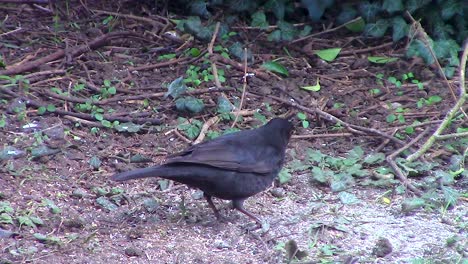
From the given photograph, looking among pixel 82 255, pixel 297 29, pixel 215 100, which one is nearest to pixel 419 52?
pixel 297 29

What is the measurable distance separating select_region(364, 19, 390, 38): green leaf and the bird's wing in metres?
2.59

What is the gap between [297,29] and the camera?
343 inches

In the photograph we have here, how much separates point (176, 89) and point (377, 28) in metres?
2.14

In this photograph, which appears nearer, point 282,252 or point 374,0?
point 282,252

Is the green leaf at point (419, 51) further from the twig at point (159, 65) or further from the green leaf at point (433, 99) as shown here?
the twig at point (159, 65)

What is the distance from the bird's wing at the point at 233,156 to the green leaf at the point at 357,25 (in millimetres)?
2659

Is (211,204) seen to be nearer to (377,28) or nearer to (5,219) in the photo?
(5,219)

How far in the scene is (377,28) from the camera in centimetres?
856

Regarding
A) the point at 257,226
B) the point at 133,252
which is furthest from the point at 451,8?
the point at 133,252

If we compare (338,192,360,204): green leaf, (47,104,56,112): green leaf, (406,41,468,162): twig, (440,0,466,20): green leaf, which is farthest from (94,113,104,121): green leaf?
(440,0,466,20): green leaf

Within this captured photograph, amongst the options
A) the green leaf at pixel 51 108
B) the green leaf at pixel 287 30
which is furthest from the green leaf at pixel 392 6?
the green leaf at pixel 51 108

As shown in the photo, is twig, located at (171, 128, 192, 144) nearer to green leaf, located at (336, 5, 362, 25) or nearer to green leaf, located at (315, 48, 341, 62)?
green leaf, located at (315, 48, 341, 62)

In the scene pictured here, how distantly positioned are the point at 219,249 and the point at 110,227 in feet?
2.31

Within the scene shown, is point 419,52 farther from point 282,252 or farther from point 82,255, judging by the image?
point 82,255
